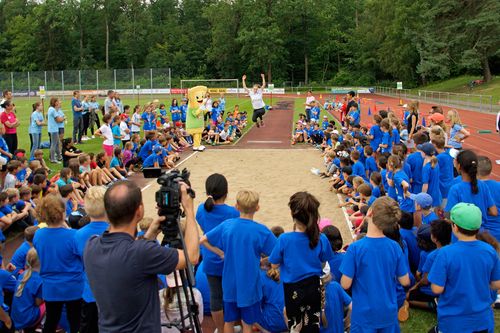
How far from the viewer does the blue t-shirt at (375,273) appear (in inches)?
177

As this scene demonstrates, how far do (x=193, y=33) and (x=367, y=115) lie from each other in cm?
6059

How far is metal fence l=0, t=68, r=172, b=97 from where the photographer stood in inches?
2039

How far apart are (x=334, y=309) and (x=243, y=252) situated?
110cm

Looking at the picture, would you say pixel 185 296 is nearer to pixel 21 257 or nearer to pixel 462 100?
pixel 21 257

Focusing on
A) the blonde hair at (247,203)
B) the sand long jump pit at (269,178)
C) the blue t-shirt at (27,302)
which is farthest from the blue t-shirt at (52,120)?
the blonde hair at (247,203)

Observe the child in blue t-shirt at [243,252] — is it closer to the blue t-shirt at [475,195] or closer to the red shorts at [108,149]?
the blue t-shirt at [475,195]

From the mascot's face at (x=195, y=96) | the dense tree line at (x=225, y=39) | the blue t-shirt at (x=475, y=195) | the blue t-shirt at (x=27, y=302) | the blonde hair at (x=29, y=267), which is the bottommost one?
the blue t-shirt at (x=27, y=302)

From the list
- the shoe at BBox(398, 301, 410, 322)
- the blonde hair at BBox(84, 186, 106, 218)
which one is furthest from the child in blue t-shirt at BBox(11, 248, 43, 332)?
the shoe at BBox(398, 301, 410, 322)

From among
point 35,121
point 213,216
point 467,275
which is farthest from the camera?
point 35,121

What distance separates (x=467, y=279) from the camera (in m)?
4.38

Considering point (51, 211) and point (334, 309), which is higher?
point (51, 211)

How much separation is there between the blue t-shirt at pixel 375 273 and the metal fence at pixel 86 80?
1926 inches

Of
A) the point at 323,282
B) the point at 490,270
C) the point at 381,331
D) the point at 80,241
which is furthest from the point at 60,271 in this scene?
the point at 490,270

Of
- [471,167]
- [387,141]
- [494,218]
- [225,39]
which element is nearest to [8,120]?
[387,141]
